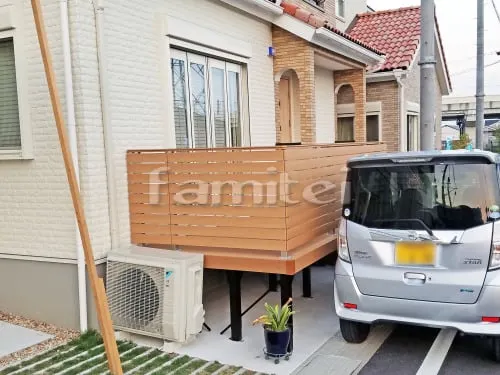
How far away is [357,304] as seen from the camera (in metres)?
4.61

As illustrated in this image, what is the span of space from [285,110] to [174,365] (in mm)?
7295

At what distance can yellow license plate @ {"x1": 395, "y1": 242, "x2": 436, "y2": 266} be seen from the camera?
169 inches

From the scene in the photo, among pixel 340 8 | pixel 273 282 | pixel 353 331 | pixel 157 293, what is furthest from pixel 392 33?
pixel 157 293

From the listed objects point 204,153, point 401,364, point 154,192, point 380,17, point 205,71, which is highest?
point 380,17

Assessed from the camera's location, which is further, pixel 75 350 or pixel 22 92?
pixel 22 92

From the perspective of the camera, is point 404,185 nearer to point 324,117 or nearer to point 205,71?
point 205,71

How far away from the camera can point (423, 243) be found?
4312 mm

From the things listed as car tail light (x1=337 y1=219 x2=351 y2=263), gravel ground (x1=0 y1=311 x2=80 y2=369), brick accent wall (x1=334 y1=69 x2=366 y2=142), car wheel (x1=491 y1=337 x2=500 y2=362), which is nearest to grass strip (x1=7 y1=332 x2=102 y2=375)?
gravel ground (x1=0 y1=311 x2=80 y2=369)

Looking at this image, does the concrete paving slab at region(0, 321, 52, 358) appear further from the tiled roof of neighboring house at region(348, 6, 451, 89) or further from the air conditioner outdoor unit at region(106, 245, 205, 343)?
the tiled roof of neighboring house at region(348, 6, 451, 89)

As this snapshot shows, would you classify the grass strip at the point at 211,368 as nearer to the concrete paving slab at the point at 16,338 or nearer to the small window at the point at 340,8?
the concrete paving slab at the point at 16,338

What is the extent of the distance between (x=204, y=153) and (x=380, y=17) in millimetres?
13176

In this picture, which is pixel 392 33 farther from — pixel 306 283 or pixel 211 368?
pixel 211 368

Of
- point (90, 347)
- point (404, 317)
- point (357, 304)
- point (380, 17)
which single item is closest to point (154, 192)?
point (90, 347)

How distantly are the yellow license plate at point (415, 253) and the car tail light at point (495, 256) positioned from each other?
0.45 metres
